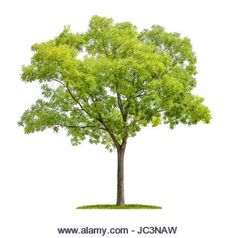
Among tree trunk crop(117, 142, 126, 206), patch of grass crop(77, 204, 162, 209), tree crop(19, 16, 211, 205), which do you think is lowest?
patch of grass crop(77, 204, 162, 209)

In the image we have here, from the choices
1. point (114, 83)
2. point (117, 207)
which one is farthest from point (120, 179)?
point (114, 83)

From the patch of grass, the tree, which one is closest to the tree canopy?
the tree

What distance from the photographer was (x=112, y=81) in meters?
27.3

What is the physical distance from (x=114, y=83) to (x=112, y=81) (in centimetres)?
17

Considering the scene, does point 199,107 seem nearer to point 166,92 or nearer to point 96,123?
point 166,92

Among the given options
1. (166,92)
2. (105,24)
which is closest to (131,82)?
(166,92)

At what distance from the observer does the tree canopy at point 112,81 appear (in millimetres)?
27172

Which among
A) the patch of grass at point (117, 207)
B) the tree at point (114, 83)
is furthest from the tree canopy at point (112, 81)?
the patch of grass at point (117, 207)

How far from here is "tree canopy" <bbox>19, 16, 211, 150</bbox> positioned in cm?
2717

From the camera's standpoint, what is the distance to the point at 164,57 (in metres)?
27.8

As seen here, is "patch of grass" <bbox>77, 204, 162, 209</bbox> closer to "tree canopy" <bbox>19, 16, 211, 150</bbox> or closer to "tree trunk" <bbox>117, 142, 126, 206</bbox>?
"tree trunk" <bbox>117, 142, 126, 206</bbox>

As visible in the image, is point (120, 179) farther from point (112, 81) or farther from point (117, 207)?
point (112, 81)

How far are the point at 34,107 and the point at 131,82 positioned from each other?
16.6 feet

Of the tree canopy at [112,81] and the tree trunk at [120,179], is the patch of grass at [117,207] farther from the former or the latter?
the tree canopy at [112,81]
